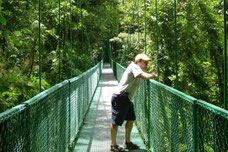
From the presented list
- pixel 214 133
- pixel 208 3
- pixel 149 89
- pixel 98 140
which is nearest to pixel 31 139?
pixel 214 133

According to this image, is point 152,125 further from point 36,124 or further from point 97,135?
point 36,124

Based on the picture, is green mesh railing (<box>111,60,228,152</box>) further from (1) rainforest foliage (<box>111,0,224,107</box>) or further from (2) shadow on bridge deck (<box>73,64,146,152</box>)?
(1) rainforest foliage (<box>111,0,224,107</box>)

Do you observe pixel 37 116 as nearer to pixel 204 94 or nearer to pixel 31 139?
pixel 31 139

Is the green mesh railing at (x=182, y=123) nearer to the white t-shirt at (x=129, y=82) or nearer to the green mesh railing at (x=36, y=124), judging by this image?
the white t-shirt at (x=129, y=82)

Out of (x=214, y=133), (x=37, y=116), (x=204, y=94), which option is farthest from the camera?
(x=204, y=94)

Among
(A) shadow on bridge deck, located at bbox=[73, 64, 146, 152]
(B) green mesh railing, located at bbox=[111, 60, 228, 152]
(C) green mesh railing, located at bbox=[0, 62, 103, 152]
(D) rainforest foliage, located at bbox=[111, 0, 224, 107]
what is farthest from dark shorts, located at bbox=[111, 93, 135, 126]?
(D) rainforest foliage, located at bbox=[111, 0, 224, 107]

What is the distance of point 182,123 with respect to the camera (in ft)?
6.98

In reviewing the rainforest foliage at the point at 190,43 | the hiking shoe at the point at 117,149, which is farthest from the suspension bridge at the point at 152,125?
the rainforest foliage at the point at 190,43

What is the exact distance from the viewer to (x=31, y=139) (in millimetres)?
1712

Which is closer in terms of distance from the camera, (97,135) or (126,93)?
(126,93)

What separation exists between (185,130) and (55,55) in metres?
A: 8.78

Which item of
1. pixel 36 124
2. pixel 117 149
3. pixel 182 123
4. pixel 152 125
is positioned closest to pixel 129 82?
pixel 152 125

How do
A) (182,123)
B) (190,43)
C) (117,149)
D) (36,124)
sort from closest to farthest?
(36,124), (182,123), (117,149), (190,43)

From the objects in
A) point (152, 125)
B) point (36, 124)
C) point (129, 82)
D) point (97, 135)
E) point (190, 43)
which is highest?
point (190, 43)
